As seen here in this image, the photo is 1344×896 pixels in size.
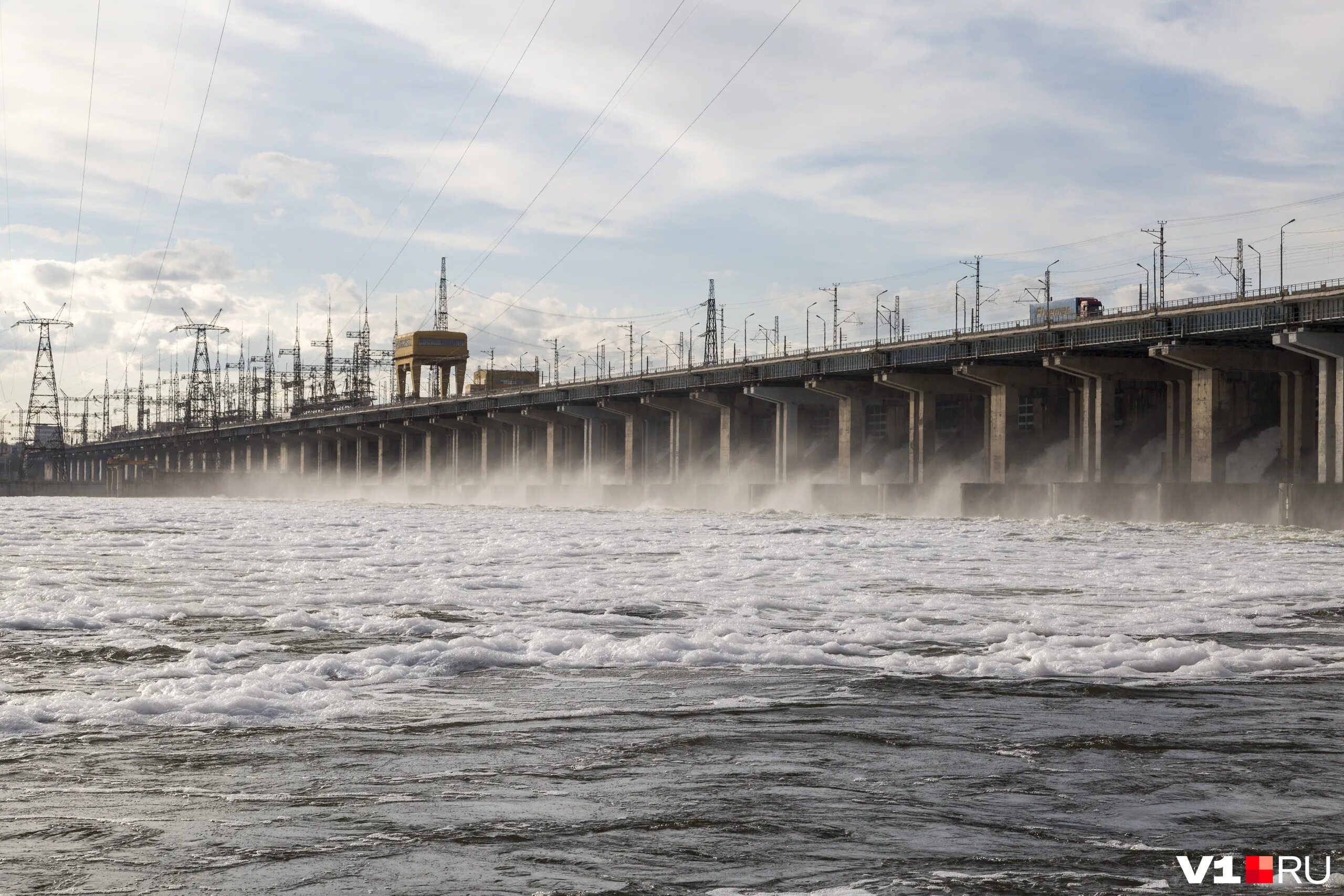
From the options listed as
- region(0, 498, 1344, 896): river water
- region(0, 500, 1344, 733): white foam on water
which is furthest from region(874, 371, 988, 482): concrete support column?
region(0, 498, 1344, 896): river water

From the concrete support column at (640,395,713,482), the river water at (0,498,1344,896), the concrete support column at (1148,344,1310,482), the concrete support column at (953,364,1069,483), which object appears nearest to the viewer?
the river water at (0,498,1344,896)

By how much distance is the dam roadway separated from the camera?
59719mm

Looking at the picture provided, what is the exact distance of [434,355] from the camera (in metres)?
173

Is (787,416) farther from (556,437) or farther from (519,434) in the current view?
(519,434)

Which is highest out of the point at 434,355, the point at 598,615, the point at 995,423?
the point at 434,355

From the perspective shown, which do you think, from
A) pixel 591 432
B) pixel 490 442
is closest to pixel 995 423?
pixel 591 432

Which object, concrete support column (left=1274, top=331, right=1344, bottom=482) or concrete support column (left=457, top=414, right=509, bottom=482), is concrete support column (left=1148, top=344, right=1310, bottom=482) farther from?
concrete support column (left=457, top=414, right=509, bottom=482)

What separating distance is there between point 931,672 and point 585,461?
4379 inches

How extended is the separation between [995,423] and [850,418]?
1406cm

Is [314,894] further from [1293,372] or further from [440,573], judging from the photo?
[1293,372]

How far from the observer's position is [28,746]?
9.40 metres

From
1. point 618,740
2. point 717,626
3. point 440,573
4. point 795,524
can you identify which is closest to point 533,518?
point 795,524

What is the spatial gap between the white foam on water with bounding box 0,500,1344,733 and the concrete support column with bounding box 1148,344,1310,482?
2356 centimetres

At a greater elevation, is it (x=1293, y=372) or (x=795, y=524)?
(x=1293, y=372)
